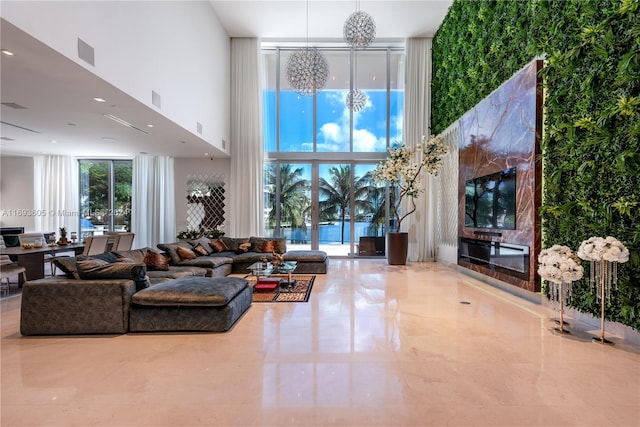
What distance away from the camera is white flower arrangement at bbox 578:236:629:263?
2818 mm

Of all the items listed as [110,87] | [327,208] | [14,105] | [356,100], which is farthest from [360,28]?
[14,105]

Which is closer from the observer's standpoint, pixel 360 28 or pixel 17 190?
pixel 360 28

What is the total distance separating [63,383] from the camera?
235 cm

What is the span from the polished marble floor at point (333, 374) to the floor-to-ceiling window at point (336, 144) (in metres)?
5.25

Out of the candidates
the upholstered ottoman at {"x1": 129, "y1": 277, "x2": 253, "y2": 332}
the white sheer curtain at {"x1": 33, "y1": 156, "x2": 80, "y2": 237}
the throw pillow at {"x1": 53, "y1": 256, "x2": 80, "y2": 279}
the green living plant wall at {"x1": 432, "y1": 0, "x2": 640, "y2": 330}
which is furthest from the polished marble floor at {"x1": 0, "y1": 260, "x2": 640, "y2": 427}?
the white sheer curtain at {"x1": 33, "y1": 156, "x2": 80, "y2": 237}

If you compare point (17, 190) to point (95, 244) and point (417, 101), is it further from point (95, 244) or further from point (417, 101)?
point (417, 101)

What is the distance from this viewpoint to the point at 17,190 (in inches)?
358

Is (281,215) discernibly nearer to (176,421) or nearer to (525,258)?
(525,258)

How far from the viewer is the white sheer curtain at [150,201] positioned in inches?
363

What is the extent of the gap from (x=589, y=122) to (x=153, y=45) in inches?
225

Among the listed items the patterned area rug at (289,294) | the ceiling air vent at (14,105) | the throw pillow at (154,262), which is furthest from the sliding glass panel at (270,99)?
the ceiling air vent at (14,105)

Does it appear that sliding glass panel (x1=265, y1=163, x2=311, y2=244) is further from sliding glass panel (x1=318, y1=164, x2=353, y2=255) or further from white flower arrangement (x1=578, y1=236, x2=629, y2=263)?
white flower arrangement (x1=578, y1=236, x2=629, y2=263)

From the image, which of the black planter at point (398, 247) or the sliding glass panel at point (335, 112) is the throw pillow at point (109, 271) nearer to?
the black planter at point (398, 247)

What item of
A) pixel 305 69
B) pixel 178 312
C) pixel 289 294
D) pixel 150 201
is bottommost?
pixel 289 294
